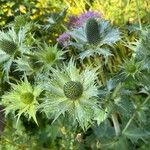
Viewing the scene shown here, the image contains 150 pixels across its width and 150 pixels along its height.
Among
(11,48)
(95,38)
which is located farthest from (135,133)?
(11,48)

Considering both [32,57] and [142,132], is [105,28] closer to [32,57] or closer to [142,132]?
[32,57]

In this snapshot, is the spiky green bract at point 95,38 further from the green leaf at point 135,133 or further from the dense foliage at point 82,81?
the green leaf at point 135,133

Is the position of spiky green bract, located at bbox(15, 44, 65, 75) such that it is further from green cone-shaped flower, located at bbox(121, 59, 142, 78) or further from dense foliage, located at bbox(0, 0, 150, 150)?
green cone-shaped flower, located at bbox(121, 59, 142, 78)

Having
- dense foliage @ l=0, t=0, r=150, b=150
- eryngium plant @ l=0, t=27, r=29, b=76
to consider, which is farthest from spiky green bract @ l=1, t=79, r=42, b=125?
eryngium plant @ l=0, t=27, r=29, b=76

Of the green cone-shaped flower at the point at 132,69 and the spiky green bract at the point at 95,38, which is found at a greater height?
the spiky green bract at the point at 95,38

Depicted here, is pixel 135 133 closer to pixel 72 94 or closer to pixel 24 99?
pixel 72 94

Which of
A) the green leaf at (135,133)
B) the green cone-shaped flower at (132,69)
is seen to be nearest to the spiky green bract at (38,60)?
the green cone-shaped flower at (132,69)
